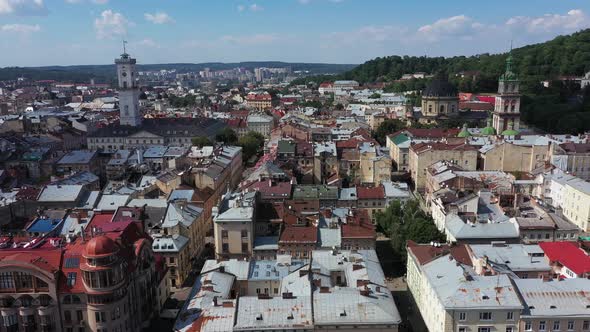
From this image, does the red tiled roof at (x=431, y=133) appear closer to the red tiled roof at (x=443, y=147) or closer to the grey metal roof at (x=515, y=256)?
the red tiled roof at (x=443, y=147)

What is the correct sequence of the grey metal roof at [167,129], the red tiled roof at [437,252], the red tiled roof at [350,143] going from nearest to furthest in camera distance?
the red tiled roof at [437,252] → the red tiled roof at [350,143] → the grey metal roof at [167,129]

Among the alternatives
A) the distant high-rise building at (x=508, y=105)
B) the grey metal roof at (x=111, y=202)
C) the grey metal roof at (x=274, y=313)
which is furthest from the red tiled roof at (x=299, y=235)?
the distant high-rise building at (x=508, y=105)

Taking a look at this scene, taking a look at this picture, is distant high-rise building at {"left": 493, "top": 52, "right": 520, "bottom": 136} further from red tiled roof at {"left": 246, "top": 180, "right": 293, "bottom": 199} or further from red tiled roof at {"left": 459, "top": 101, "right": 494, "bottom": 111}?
red tiled roof at {"left": 246, "top": 180, "right": 293, "bottom": 199}

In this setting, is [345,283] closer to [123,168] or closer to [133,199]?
[133,199]

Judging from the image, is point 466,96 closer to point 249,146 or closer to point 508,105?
point 508,105

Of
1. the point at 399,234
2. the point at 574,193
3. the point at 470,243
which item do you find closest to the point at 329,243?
the point at 399,234

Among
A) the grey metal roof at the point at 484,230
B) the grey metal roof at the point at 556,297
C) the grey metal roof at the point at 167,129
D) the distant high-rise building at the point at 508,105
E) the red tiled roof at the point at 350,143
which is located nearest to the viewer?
the grey metal roof at the point at 556,297
